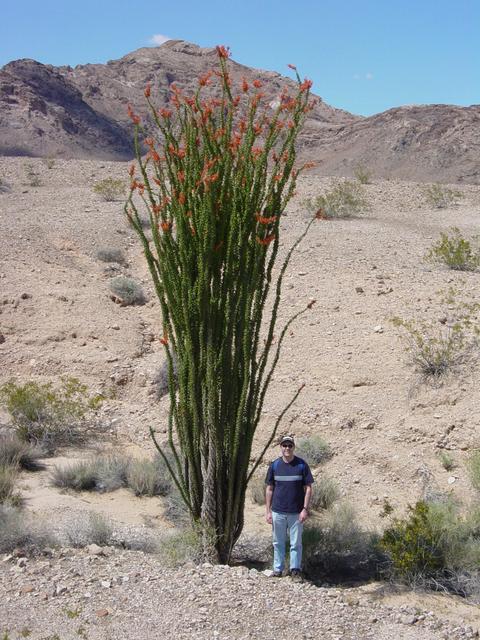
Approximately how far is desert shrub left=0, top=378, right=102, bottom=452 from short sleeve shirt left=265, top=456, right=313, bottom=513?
4818mm

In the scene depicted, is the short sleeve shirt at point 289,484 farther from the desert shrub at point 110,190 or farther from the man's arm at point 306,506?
the desert shrub at point 110,190

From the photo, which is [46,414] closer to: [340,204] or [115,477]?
[115,477]

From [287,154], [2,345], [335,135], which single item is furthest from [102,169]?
[335,135]

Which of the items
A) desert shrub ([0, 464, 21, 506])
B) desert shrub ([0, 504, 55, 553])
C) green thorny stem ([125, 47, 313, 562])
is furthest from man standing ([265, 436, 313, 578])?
desert shrub ([0, 464, 21, 506])

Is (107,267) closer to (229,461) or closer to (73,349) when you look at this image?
(73,349)

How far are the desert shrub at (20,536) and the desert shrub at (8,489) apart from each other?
3.79ft

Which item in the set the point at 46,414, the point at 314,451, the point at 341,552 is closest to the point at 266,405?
the point at 314,451

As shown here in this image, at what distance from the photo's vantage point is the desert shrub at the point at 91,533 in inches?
292

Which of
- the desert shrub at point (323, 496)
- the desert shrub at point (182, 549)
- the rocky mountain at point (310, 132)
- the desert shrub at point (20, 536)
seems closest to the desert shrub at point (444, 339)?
the desert shrub at point (323, 496)

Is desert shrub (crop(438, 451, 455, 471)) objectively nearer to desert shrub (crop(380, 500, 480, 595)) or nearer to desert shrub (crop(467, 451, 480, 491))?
desert shrub (crop(467, 451, 480, 491))

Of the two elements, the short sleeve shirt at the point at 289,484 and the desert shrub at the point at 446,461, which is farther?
the desert shrub at the point at 446,461

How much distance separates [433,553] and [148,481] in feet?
12.3

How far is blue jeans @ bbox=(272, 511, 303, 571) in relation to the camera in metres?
6.99

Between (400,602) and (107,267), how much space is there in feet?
36.2
